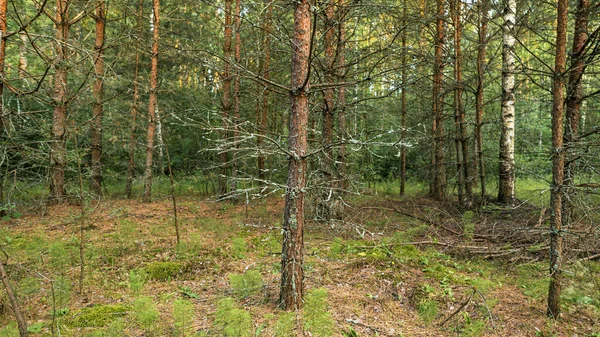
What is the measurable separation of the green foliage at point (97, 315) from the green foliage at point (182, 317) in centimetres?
86

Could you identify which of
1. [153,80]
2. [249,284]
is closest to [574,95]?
[249,284]

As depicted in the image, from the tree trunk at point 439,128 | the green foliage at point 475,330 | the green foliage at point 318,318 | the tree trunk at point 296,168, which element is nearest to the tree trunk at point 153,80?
the tree trunk at point 296,168

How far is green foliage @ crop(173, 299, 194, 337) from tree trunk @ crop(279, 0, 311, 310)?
1076 millimetres

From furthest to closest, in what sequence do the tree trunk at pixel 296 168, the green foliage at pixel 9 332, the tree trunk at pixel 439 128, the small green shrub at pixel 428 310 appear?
the tree trunk at pixel 439 128
the small green shrub at pixel 428 310
the tree trunk at pixel 296 168
the green foliage at pixel 9 332

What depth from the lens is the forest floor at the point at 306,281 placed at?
3.80 metres

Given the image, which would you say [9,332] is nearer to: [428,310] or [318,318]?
[318,318]

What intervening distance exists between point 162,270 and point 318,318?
318 centimetres

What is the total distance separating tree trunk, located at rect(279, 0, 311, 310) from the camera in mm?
3730

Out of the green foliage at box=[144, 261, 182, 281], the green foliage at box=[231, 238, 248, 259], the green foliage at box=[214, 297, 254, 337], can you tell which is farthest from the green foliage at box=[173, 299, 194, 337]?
the green foliage at box=[231, 238, 248, 259]

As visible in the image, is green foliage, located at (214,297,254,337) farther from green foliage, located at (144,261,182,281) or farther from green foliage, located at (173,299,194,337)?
green foliage, located at (144,261,182,281)

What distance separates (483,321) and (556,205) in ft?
5.24

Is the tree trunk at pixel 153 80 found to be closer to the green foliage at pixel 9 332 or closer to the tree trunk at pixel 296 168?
the green foliage at pixel 9 332

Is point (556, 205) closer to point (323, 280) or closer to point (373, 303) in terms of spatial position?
point (373, 303)

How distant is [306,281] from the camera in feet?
16.4
